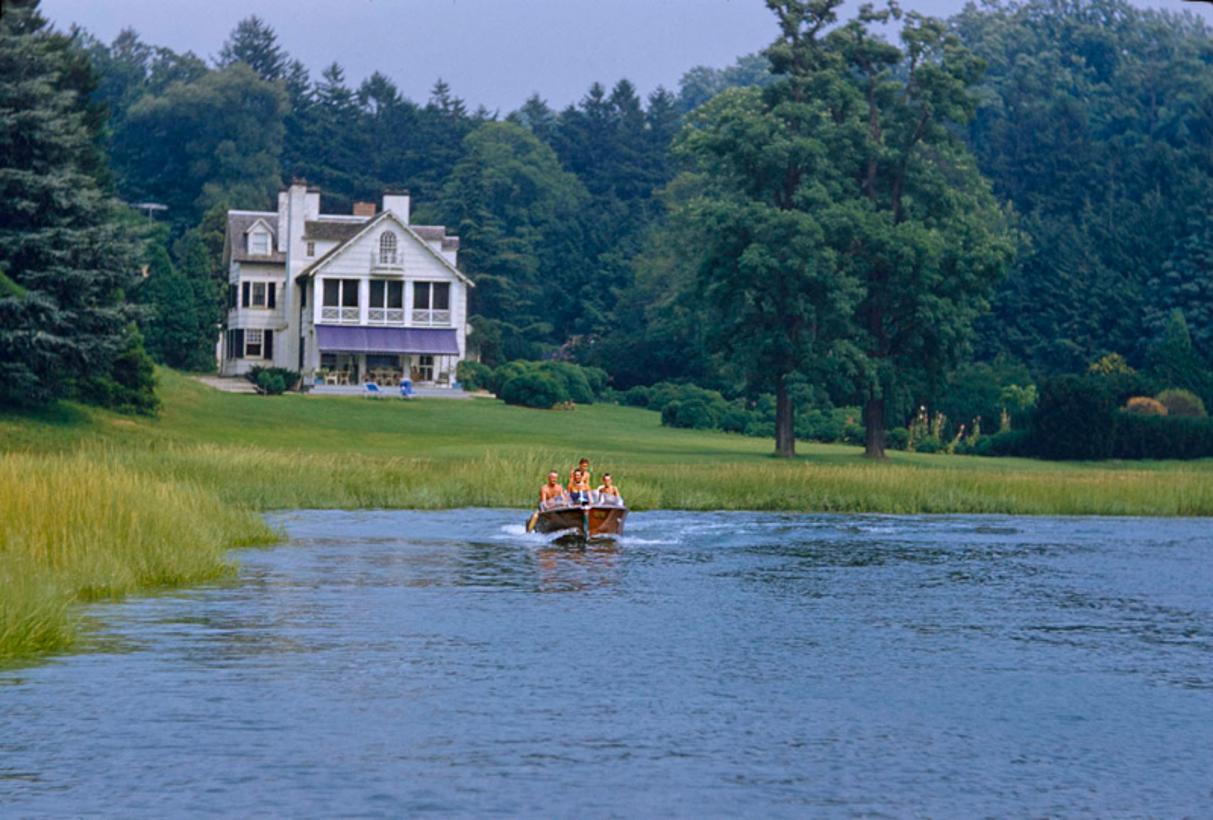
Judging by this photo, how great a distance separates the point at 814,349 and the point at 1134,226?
4507cm

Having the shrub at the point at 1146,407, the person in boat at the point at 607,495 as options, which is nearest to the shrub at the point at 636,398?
the shrub at the point at 1146,407

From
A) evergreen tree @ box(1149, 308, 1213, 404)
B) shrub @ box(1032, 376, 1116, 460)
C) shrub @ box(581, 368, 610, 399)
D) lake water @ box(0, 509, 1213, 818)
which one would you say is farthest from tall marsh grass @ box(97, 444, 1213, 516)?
shrub @ box(581, 368, 610, 399)

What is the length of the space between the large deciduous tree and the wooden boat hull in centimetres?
2818

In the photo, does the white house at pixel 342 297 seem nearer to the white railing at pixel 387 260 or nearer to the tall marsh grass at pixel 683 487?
the white railing at pixel 387 260

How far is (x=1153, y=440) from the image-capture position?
247 feet

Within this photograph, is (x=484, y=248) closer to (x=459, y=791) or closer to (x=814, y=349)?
(x=814, y=349)

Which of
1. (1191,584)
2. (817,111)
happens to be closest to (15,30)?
(817,111)

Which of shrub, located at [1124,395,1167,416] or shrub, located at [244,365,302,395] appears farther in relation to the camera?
shrub, located at [244,365,302,395]

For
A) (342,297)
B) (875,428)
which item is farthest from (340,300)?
(875,428)

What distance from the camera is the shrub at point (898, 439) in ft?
269

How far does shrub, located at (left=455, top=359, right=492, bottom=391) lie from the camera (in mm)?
96938

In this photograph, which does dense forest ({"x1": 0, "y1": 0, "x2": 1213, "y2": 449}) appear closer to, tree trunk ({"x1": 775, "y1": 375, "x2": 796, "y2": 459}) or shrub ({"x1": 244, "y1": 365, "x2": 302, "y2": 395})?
tree trunk ({"x1": 775, "y1": 375, "x2": 796, "y2": 459})

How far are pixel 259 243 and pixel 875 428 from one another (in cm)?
4342

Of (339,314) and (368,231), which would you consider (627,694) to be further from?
(368,231)
